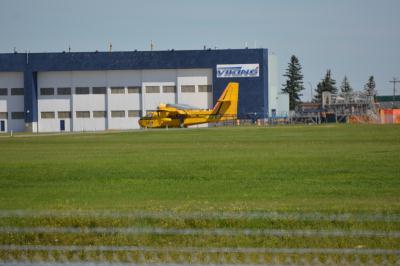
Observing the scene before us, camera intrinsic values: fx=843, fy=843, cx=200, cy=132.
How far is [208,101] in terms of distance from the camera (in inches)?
4464

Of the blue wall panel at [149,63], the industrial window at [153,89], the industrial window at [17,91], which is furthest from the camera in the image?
the industrial window at [17,91]

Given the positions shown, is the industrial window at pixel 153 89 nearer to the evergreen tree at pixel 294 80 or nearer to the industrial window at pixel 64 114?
the industrial window at pixel 64 114

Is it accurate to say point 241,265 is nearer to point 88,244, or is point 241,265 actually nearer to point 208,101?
point 88,244

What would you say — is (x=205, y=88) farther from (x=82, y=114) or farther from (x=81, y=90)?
(x=82, y=114)

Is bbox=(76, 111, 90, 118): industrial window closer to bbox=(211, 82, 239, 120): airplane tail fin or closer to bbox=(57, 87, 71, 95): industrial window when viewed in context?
bbox=(57, 87, 71, 95): industrial window

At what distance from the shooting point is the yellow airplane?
97.6 metres

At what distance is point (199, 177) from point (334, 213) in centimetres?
980

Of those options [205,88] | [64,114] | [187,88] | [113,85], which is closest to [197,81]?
[205,88]

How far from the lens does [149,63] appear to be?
11338 cm

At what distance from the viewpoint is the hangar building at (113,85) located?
112562 millimetres

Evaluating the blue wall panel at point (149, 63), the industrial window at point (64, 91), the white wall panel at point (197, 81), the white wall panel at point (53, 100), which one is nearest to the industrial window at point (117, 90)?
the blue wall panel at point (149, 63)

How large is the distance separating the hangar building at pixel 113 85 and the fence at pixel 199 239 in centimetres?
9525

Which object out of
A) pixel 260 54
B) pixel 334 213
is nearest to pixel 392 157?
pixel 334 213

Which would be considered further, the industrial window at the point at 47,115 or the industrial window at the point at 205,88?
the industrial window at the point at 47,115
